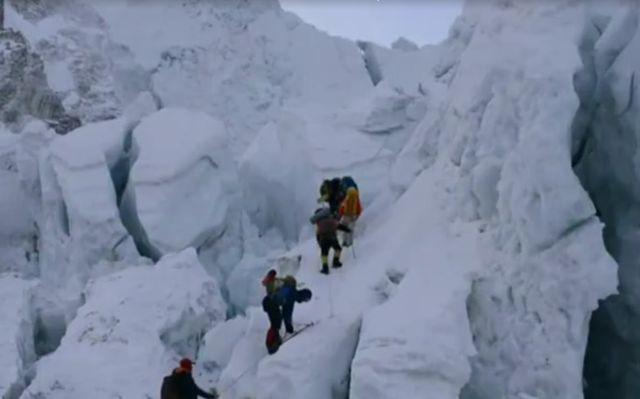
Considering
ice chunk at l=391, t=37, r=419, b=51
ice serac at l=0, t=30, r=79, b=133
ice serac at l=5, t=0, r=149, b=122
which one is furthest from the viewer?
ice chunk at l=391, t=37, r=419, b=51

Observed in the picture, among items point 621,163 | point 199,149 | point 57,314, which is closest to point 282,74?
point 199,149

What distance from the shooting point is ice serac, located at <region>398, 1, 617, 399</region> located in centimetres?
821

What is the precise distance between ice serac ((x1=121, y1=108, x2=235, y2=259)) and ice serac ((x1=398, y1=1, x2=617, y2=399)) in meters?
5.65

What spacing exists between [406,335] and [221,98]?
1395 centimetres

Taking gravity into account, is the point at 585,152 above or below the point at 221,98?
above

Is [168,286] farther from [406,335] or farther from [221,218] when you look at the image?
[406,335]

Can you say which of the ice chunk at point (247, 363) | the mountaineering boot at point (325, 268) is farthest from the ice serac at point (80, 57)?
the ice chunk at point (247, 363)

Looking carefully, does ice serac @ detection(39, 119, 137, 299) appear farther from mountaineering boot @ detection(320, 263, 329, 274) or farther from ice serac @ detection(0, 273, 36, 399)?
mountaineering boot @ detection(320, 263, 329, 274)

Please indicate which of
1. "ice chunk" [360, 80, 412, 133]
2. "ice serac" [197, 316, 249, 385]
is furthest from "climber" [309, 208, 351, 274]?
"ice chunk" [360, 80, 412, 133]

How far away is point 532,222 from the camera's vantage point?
8406mm

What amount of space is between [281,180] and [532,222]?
753cm

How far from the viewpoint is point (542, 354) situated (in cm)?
825

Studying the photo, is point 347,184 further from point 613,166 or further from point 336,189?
point 613,166


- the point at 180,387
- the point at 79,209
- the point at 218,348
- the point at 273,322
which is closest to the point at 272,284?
the point at 273,322
